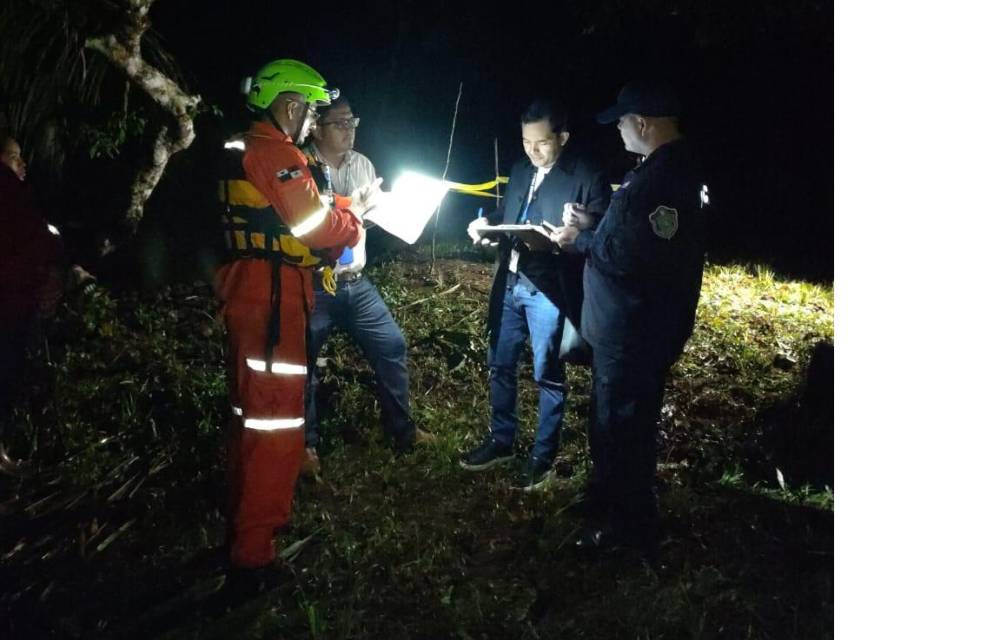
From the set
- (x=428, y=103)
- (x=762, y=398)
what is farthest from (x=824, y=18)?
(x=428, y=103)

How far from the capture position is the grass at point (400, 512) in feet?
9.12

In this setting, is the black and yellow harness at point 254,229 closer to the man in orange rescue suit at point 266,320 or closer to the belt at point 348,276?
the man in orange rescue suit at point 266,320

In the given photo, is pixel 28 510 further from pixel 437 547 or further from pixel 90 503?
pixel 437 547

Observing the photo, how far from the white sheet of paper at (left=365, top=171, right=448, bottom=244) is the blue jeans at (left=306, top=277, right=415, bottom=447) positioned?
1.51 feet

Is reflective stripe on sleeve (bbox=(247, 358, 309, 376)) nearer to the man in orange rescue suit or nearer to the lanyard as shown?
the man in orange rescue suit

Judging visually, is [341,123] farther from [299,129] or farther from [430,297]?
[430,297]

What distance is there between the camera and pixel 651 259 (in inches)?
113

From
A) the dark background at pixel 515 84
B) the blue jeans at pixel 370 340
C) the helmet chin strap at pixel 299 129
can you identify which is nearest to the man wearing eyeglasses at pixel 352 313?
the blue jeans at pixel 370 340

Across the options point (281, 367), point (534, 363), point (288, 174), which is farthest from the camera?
point (534, 363)

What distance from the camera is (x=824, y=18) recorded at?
7391 millimetres

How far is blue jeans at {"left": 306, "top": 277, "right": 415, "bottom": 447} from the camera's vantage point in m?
3.82

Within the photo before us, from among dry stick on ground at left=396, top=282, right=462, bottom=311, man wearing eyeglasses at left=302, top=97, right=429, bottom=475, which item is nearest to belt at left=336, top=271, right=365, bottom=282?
man wearing eyeglasses at left=302, top=97, right=429, bottom=475

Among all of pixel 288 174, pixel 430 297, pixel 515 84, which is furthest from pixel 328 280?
pixel 515 84

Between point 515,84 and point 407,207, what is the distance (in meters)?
7.90
